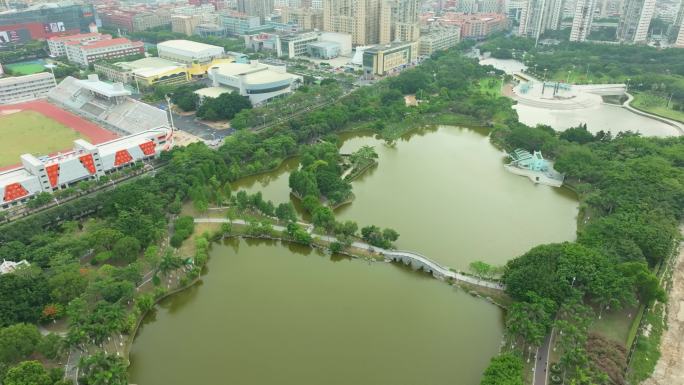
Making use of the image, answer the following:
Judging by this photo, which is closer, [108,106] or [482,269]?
[482,269]

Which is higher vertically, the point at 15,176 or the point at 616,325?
the point at 15,176

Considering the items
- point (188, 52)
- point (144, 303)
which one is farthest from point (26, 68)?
point (144, 303)

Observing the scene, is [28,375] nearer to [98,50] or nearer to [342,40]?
[98,50]

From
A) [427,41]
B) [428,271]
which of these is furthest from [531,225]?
[427,41]

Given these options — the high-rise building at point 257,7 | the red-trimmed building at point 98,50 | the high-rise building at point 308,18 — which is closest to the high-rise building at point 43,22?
the red-trimmed building at point 98,50

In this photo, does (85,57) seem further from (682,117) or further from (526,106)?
(682,117)

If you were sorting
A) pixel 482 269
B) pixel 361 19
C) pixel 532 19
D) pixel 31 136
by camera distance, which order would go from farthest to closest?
1. pixel 532 19
2. pixel 361 19
3. pixel 31 136
4. pixel 482 269

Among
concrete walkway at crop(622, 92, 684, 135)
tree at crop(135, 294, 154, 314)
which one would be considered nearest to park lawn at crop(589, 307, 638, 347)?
tree at crop(135, 294, 154, 314)
